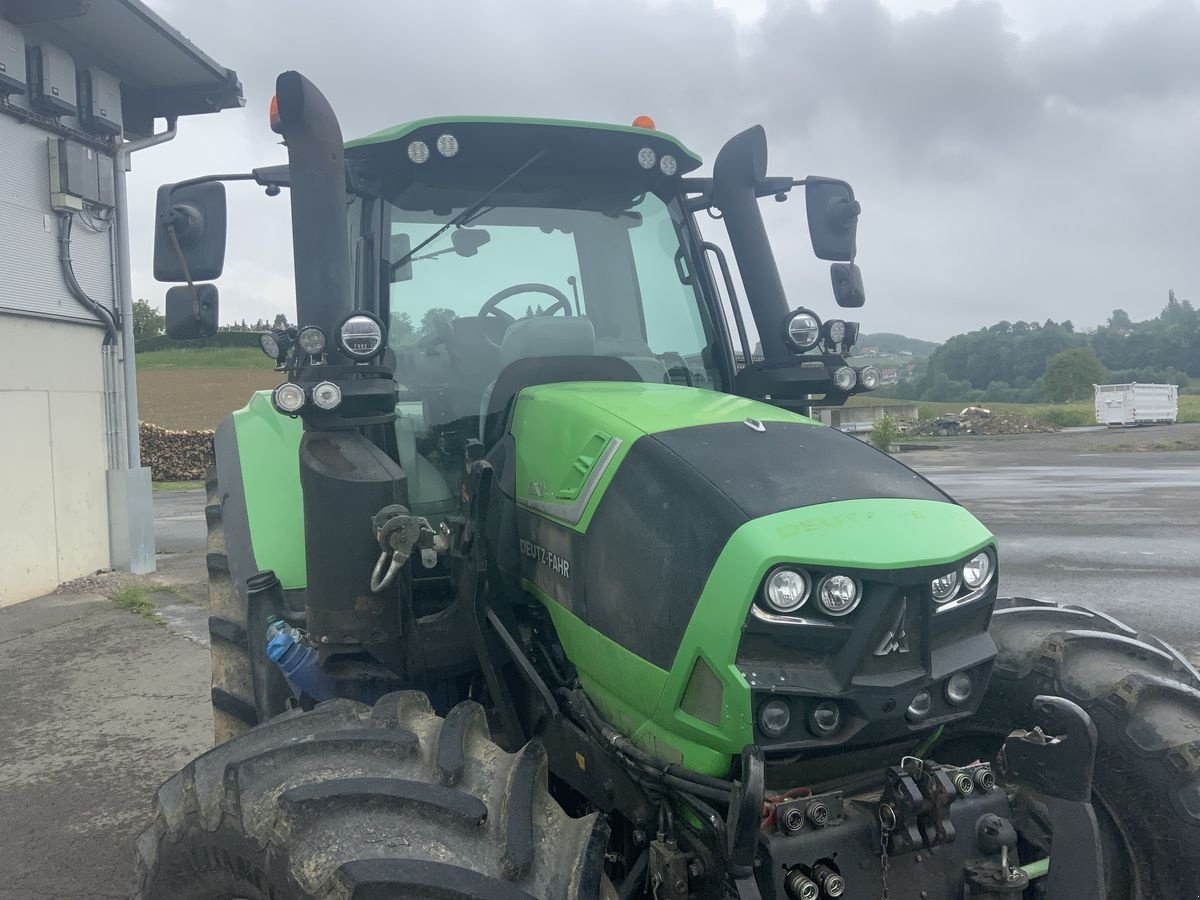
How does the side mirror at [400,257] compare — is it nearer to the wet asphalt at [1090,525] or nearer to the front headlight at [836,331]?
the front headlight at [836,331]

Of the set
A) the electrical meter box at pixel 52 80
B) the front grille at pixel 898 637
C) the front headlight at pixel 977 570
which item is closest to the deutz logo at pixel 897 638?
the front grille at pixel 898 637

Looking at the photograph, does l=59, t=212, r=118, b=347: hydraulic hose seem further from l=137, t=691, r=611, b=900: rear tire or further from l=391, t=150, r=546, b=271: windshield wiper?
l=137, t=691, r=611, b=900: rear tire

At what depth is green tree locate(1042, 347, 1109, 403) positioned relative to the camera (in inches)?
2552

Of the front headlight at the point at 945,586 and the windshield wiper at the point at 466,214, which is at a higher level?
the windshield wiper at the point at 466,214

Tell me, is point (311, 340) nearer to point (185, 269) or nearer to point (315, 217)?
point (315, 217)

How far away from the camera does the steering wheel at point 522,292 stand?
3439 millimetres

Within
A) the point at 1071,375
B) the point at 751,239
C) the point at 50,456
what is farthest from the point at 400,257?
the point at 1071,375

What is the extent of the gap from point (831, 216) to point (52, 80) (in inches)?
347

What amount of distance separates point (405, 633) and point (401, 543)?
0.39 metres

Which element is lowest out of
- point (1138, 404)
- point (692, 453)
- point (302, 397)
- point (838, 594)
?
point (1138, 404)

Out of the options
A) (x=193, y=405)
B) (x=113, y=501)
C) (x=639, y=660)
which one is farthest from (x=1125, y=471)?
(x=193, y=405)

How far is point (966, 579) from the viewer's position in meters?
2.22

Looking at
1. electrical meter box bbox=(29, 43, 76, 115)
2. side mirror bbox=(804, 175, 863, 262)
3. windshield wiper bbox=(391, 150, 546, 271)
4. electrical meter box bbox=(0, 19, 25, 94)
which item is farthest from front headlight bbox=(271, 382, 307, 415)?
electrical meter box bbox=(29, 43, 76, 115)

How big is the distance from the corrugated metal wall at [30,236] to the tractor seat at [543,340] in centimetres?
784
